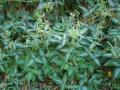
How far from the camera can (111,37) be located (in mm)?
3533

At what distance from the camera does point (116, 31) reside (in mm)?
3533

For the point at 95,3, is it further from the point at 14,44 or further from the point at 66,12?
the point at 14,44

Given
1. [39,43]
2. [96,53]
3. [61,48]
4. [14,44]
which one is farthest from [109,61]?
[14,44]

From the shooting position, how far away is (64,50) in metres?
3.39

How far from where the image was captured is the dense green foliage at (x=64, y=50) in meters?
3.42

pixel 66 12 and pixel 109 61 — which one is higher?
pixel 66 12

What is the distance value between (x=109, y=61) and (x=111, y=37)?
0.27 metres

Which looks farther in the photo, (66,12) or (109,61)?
(66,12)

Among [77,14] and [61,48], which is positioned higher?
[77,14]

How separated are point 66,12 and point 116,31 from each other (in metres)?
0.67

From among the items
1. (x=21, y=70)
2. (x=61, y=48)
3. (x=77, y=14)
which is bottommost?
(x=21, y=70)

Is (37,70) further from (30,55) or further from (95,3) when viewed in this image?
(95,3)

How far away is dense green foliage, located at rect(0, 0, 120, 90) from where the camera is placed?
3418 mm

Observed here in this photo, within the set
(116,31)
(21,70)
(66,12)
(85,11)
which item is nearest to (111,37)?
(116,31)
